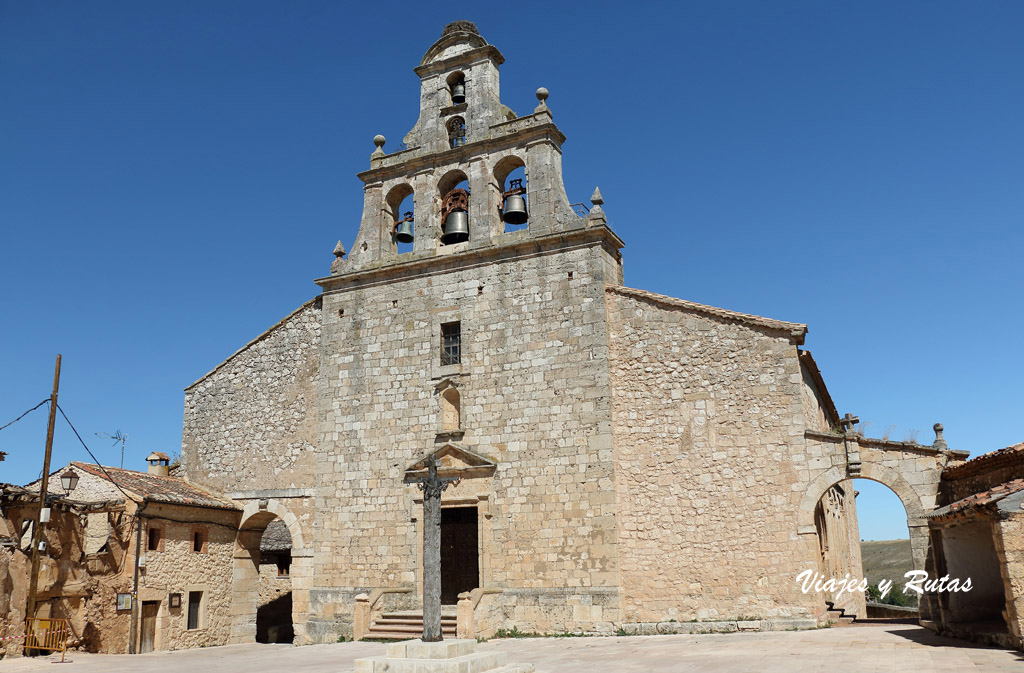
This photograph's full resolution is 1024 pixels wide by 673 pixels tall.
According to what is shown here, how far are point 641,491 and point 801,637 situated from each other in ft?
13.0

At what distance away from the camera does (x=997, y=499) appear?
10.9 meters

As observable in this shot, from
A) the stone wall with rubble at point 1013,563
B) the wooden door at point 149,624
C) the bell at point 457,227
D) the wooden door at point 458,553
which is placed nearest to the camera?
the stone wall with rubble at point 1013,563

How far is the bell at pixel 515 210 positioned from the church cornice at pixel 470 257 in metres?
0.90

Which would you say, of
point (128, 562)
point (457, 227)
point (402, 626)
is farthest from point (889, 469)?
point (128, 562)

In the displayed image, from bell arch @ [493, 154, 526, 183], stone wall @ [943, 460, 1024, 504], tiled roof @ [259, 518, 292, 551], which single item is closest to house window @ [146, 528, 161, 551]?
tiled roof @ [259, 518, 292, 551]

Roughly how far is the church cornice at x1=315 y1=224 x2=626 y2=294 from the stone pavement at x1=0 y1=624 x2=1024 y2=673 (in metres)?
8.24

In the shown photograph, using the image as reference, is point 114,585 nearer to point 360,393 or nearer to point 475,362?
A: point 360,393

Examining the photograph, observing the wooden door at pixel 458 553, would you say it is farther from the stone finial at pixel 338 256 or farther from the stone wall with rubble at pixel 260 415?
the stone finial at pixel 338 256

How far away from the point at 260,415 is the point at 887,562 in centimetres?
4567

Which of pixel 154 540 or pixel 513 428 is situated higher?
pixel 513 428

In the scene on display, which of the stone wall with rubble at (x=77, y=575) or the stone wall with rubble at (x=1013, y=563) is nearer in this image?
the stone wall with rubble at (x=1013, y=563)

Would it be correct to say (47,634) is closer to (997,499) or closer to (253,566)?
(253,566)

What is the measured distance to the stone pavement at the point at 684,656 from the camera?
10305 mm

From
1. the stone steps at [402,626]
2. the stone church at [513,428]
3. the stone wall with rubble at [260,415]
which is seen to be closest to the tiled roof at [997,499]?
the stone church at [513,428]
